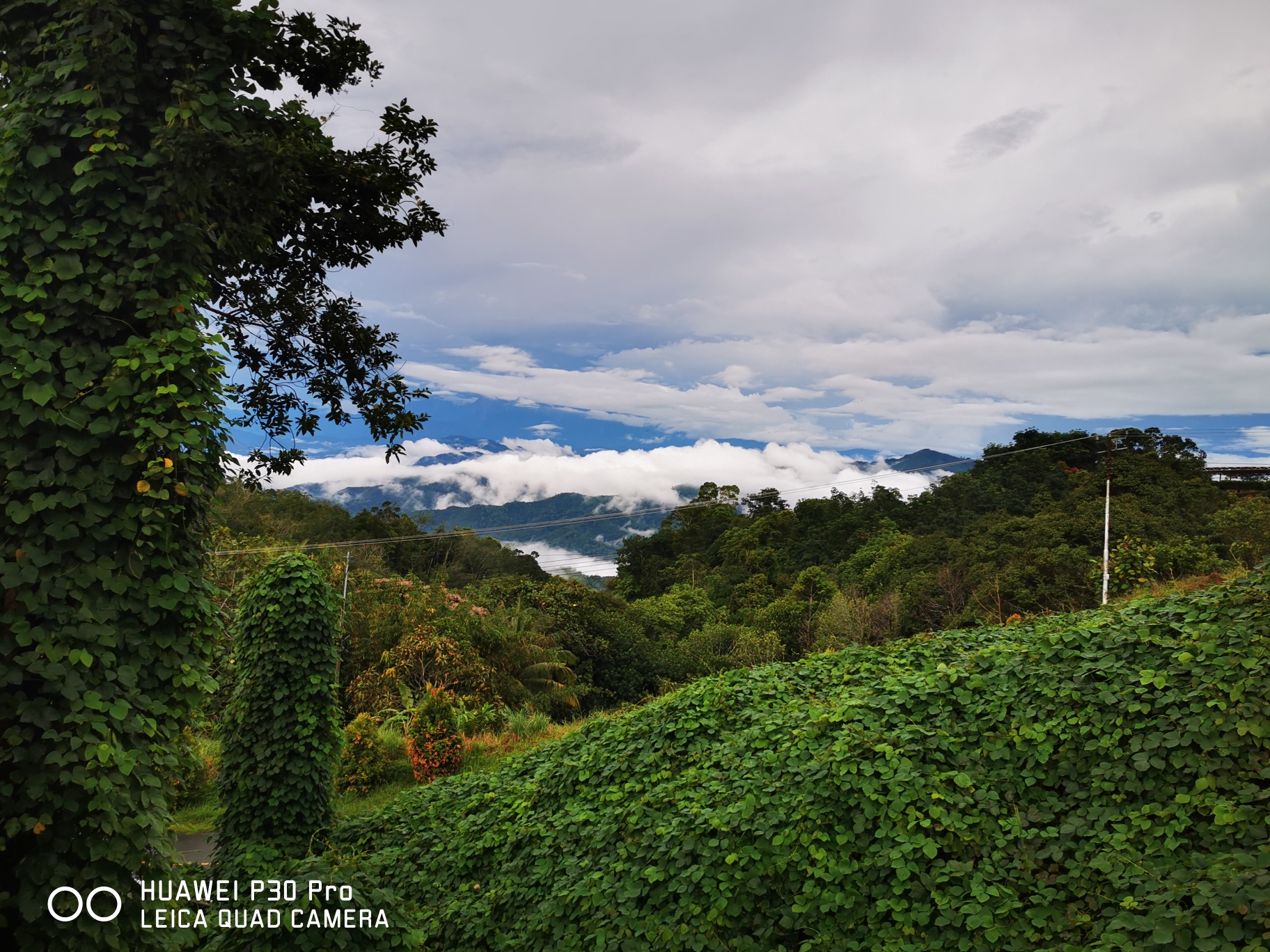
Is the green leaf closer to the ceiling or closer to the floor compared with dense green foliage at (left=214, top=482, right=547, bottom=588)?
closer to the ceiling

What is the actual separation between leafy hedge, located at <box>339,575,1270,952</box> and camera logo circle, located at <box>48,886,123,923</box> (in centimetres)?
279

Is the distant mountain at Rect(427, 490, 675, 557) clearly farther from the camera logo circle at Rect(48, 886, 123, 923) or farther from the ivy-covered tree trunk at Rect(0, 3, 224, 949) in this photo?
the camera logo circle at Rect(48, 886, 123, 923)

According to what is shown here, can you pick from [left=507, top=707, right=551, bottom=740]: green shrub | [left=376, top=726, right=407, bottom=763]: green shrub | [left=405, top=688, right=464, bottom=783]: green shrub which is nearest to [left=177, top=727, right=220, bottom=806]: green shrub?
[left=376, top=726, right=407, bottom=763]: green shrub

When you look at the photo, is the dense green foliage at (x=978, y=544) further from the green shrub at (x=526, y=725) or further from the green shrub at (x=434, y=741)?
the green shrub at (x=434, y=741)

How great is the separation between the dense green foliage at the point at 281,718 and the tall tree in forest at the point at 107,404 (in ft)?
14.5

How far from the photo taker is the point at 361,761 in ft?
38.4

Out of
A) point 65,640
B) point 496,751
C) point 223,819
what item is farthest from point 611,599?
point 65,640

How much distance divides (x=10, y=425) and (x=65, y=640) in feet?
3.58

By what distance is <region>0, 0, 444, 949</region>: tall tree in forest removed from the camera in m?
3.31

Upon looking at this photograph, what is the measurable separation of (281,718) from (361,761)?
4.39 metres

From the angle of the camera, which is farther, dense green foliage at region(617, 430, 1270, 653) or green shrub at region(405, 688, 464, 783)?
dense green foliage at region(617, 430, 1270, 653)

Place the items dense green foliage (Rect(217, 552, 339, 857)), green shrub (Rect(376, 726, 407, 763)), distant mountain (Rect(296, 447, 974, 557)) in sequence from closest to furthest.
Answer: dense green foliage (Rect(217, 552, 339, 857)) → green shrub (Rect(376, 726, 407, 763)) → distant mountain (Rect(296, 447, 974, 557))

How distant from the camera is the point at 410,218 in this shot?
23.3 feet

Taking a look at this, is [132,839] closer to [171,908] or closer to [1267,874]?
[171,908]
